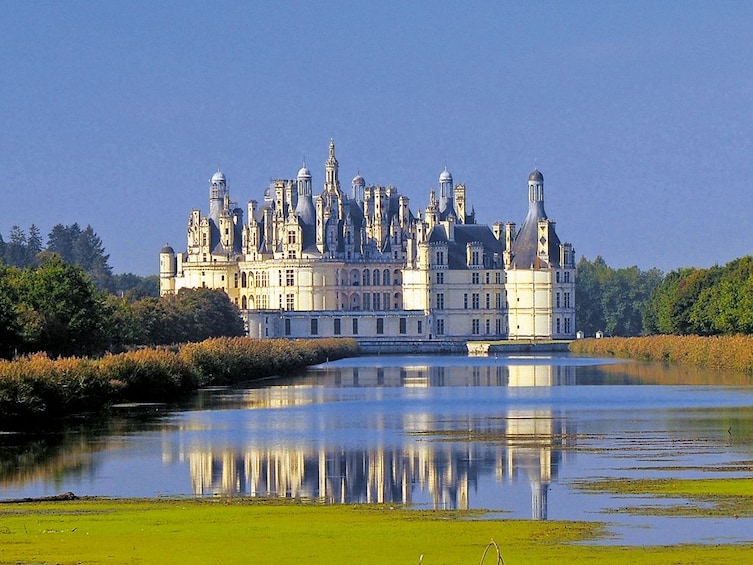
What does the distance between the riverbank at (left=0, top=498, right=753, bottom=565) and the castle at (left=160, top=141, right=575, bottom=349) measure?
107276mm

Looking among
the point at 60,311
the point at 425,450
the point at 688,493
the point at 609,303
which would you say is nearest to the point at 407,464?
the point at 425,450

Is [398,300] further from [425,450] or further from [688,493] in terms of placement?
[688,493]

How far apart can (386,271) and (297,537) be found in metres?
120

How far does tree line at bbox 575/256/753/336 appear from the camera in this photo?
7562 cm

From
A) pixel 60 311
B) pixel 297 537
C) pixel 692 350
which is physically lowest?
pixel 297 537

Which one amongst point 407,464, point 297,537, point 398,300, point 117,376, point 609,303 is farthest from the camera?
point 609,303

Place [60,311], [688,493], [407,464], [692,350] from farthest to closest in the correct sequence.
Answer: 1. [692,350]
2. [60,311]
3. [407,464]
4. [688,493]

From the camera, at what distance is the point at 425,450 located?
100ft

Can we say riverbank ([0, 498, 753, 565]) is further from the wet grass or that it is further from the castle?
A: the castle

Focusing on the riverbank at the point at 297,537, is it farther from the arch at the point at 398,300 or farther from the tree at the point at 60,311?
the arch at the point at 398,300

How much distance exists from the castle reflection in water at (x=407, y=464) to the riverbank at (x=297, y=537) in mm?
1246

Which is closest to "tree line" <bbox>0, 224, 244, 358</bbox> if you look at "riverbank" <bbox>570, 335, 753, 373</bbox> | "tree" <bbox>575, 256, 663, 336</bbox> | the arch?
"riverbank" <bbox>570, 335, 753, 373</bbox>

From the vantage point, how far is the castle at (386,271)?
134m

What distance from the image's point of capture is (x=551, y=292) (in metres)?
134
